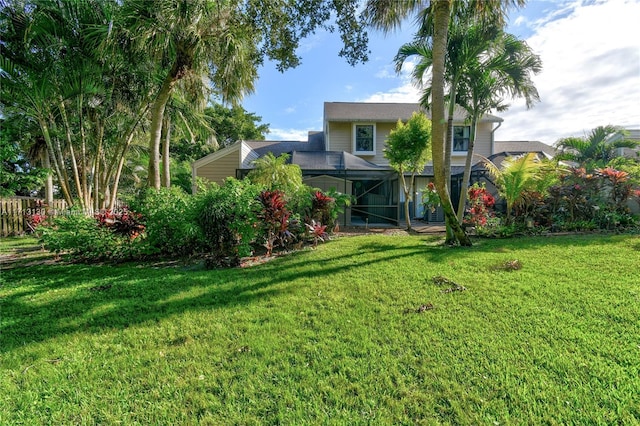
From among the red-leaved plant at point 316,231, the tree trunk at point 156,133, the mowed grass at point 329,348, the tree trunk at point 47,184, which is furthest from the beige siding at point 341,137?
the tree trunk at point 47,184

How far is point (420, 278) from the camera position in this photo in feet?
15.0

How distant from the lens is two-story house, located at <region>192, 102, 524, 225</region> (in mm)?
12367

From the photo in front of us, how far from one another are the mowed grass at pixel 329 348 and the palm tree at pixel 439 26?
2301 millimetres

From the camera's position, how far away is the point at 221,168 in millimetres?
14523

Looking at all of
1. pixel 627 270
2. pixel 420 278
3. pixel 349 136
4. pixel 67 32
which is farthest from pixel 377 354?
pixel 349 136

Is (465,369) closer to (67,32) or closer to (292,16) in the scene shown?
(292,16)

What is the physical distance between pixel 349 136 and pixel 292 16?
10.4 meters

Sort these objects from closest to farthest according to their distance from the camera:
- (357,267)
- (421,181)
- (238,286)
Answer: (238,286) → (357,267) → (421,181)

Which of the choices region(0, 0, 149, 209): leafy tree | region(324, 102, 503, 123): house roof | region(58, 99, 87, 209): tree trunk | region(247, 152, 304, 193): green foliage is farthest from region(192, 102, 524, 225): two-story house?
region(0, 0, 149, 209): leafy tree

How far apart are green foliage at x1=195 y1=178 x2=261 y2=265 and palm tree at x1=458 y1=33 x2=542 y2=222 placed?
648 centimetres

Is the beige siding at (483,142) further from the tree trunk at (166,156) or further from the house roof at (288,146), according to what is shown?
the tree trunk at (166,156)

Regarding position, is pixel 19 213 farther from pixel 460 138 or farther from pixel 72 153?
pixel 460 138

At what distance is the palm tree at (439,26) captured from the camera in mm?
6348

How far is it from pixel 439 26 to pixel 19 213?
16010 millimetres
